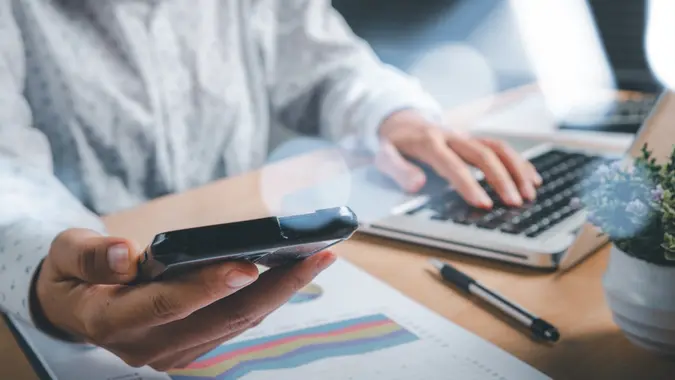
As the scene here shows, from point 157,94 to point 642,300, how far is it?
0.66 meters

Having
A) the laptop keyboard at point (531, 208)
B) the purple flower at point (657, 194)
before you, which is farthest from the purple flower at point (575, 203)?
the purple flower at point (657, 194)

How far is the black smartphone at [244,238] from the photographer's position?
0.98ft

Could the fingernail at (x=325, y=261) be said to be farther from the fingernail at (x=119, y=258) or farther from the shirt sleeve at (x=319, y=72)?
the shirt sleeve at (x=319, y=72)

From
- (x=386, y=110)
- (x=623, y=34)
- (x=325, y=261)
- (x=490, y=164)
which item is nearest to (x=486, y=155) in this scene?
(x=490, y=164)

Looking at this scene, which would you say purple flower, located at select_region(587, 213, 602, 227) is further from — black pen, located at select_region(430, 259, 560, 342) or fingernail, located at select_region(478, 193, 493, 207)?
fingernail, located at select_region(478, 193, 493, 207)

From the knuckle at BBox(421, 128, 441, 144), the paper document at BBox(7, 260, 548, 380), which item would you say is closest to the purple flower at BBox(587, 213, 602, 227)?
the paper document at BBox(7, 260, 548, 380)

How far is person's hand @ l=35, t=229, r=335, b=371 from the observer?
33 cm

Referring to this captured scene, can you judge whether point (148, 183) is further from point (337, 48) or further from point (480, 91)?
point (480, 91)

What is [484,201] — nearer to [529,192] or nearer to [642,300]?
[529,192]

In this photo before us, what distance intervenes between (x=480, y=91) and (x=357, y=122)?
90cm

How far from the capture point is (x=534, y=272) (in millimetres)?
540

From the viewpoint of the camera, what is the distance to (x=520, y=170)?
26.5 inches

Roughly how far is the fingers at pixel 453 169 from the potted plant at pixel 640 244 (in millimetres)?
198

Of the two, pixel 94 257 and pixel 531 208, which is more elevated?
pixel 94 257
